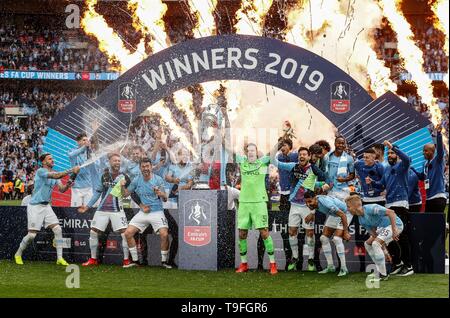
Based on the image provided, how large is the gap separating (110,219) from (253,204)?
1.90m

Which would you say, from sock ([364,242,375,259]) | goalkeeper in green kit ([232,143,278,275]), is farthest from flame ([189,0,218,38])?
sock ([364,242,375,259])

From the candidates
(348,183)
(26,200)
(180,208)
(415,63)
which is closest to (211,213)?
(180,208)

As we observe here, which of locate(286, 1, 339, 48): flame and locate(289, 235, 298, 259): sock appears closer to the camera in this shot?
locate(289, 235, 298, 259): sock

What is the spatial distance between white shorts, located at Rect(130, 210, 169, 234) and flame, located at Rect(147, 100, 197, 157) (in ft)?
20.3

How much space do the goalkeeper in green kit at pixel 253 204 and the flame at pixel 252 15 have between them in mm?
4647

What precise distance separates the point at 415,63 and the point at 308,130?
3.01 m

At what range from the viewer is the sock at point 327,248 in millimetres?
9016

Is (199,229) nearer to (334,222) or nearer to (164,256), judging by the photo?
(164,256)

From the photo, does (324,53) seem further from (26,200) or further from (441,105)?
(441,105)

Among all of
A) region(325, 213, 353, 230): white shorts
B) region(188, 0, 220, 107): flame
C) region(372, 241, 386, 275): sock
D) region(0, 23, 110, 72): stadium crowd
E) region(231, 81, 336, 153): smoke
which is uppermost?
region(0, 23, 110, 72): stadium crowd

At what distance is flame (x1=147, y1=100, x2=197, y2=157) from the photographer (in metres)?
17.0

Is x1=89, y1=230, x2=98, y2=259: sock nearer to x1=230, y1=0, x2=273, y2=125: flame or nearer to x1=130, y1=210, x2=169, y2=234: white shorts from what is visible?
x1=130, y1=210, x2=169, y2=234: white shorts

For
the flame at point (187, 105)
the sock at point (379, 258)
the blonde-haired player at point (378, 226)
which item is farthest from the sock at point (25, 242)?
the flame at point (187, 105)

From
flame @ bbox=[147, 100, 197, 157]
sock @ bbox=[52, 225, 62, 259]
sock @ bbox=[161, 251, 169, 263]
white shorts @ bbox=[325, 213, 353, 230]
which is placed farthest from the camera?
flame @ bbox=[147, 100, 197, 157]
